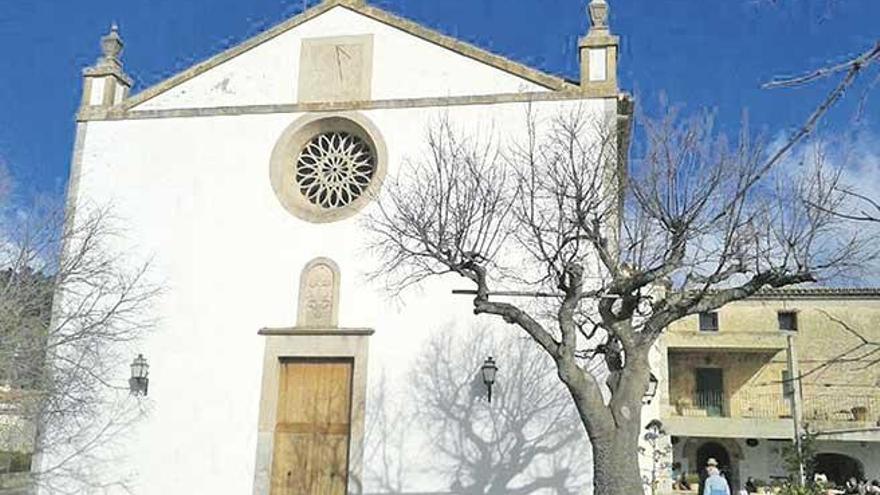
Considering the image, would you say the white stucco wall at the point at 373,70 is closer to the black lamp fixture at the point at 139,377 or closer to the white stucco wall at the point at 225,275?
the white stucco wall at the point at 225,275

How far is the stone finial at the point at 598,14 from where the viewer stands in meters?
12.5

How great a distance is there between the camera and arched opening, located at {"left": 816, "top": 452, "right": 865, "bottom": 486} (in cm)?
2803

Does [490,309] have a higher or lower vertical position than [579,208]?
lower

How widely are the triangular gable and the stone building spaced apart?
50.2ft

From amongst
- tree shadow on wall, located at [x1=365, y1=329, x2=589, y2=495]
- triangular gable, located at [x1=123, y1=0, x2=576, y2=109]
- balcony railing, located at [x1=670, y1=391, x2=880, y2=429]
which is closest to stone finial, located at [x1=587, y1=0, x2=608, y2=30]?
triangular gable, located at [x1=123, y1=0, x2=576, y2=109]

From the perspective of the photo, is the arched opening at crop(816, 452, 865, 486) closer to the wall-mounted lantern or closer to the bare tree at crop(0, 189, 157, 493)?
the wall-mounted lantern

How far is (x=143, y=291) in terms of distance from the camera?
12656mm

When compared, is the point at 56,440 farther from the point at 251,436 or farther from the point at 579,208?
the point at 579,208

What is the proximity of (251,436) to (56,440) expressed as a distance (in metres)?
3.08

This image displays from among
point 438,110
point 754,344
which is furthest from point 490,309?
point 754,344

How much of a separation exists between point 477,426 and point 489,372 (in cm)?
76

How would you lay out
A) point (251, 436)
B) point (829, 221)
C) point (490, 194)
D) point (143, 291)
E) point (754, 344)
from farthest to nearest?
point (754, 344) < point (143, 291) < point (251, 436) < point (490, 194) < point (829, 221)

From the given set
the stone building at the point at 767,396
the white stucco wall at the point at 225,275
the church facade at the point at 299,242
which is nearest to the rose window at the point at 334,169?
the church facade at the point at 299,242

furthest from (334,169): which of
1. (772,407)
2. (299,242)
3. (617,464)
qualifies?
(772,407)
